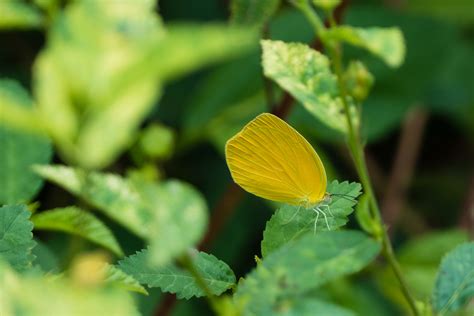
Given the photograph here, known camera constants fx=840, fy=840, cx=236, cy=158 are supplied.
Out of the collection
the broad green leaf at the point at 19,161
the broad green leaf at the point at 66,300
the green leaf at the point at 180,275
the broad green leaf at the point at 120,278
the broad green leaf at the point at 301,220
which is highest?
the broad green leaf at the point at 66,300

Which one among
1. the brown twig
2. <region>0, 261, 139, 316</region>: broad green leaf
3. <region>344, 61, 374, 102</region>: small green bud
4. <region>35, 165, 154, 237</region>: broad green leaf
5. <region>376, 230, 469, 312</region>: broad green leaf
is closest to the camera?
<region>0, 261, 139, 316</region>: broad green leaf

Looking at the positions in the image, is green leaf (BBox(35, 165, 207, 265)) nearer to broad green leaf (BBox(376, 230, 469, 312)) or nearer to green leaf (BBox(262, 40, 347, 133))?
green leaf (BBox(262, 40, 347, 133))

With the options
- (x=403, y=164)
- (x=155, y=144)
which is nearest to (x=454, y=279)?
(x=155, y=144)

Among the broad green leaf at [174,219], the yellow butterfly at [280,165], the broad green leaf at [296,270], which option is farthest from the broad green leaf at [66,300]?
the yellow butterfly at [280,165]

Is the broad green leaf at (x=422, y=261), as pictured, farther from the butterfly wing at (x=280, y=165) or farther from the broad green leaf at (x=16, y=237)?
the broad green leaf at (x=16, y=237)

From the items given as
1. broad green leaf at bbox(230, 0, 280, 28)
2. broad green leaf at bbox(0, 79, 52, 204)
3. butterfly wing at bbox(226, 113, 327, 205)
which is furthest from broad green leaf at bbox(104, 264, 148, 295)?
broad green leaf at bbox(230, 0, 280, 28)

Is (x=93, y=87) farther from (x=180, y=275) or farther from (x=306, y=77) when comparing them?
(x=306, y=77)

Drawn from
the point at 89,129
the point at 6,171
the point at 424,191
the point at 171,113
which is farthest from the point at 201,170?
the point at 89,129
